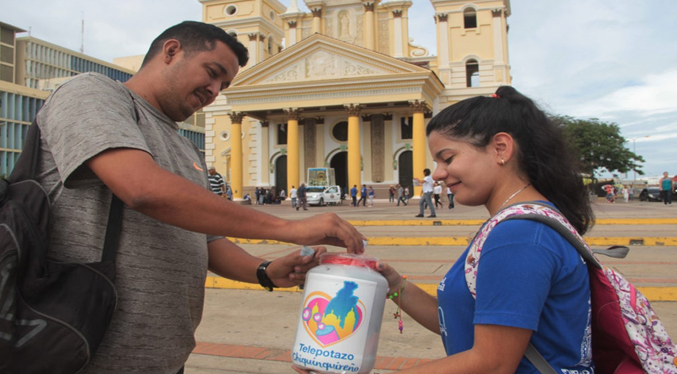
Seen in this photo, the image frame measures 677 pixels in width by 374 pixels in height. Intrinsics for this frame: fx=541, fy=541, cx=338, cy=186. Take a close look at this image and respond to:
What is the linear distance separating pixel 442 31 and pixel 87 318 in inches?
1520

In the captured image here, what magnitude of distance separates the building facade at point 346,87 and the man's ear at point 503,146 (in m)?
31.4

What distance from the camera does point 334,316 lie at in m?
1.36

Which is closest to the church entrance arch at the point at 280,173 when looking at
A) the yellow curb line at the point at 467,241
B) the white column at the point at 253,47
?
the white column at the point at 253,47

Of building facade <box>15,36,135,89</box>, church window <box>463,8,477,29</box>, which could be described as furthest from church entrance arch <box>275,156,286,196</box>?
building facade <box>15,36,135,89</box>

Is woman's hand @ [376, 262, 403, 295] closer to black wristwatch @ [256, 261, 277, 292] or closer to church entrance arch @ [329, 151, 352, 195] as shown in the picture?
black wristwatch @ [256, 261, 277, 292]

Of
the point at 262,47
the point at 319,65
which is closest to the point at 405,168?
the point at 319,65

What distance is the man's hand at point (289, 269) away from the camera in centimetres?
192

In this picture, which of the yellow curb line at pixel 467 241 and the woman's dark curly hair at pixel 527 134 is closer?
the woman's dark curly hair at pixel 527 134

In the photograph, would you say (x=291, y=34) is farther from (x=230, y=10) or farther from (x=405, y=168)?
(x=405, y=168)

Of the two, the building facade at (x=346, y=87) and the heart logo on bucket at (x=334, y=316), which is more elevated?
the building facade at (x=346, y=87)

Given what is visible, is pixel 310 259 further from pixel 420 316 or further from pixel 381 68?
pixel 381 68

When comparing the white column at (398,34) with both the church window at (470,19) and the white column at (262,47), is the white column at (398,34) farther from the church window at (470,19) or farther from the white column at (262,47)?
the white column at (262,47)

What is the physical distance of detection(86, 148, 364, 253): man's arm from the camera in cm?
138

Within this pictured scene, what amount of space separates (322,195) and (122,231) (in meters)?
31.0
